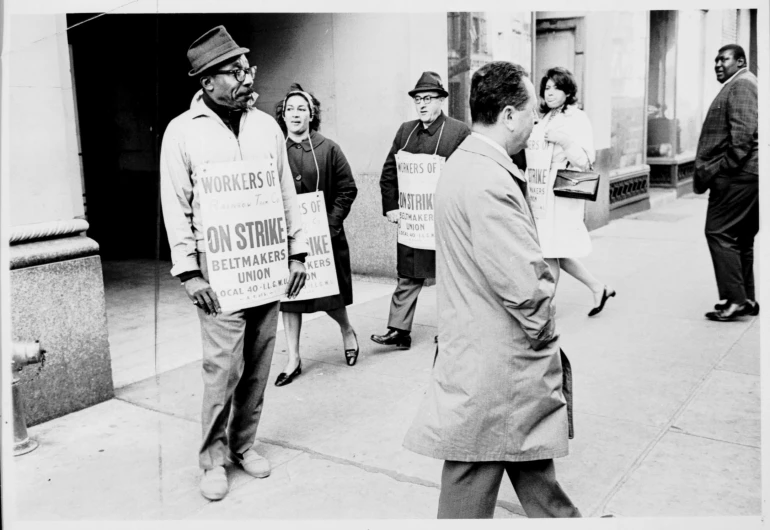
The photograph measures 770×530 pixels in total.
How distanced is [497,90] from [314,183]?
8.83ft

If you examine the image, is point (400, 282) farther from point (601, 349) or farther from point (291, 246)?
point (291, 246)

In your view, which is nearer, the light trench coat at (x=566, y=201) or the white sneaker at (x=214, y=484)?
the white sneaker at (x=214, y=484)

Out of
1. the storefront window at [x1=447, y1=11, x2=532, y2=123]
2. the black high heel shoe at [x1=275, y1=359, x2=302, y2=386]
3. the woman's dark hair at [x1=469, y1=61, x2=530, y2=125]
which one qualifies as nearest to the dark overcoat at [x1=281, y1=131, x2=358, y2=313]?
the black high heel shoe at [x1=275, y1=359, x2=302, y2=386]

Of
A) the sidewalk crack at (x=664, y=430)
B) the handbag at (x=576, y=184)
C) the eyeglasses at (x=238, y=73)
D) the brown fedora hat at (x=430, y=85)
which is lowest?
the sidewalk crack at (x=664, y=430)

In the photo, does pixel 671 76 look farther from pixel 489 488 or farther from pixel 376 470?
pixel 489 488

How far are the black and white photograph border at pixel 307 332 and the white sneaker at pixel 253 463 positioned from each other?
6 cm

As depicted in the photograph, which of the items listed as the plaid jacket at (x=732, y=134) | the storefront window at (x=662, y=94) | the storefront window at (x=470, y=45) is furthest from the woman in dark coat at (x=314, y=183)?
the storefront window at (x=662, y=94)

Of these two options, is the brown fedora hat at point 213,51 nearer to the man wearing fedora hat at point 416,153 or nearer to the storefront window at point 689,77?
the man wearing fedora hat at point 416,153

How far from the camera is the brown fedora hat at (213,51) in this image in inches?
136

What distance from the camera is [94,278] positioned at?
182 inches

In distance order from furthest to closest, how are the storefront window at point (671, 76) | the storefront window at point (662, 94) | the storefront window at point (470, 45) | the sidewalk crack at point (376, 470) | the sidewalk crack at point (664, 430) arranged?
the storefront window at point (662, 94) → the storefront window at point (671, 76) → the storefront window at point (470, 45) → the sidewalk crack at point (664, 430) → the sidewalk crack at point (376, 470)

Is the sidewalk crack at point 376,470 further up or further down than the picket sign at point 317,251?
further down

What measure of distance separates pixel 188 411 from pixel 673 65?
12594 mm

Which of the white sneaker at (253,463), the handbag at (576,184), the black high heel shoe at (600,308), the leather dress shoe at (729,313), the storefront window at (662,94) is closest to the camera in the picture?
the white sneaker at (253,463)
